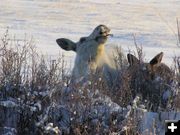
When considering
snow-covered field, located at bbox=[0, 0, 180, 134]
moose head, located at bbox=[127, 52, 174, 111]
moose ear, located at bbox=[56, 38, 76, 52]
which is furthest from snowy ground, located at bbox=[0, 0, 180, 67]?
moose head, located at bbox=[127, 52, 174, 111]

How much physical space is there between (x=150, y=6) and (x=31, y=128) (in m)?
18.2

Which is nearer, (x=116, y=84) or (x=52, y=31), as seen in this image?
(x=116, y=84)

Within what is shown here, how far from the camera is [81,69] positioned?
827 centimetres

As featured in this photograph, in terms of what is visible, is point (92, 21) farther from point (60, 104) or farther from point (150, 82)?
point (60, 104)

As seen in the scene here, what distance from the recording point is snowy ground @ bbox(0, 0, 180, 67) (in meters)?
15.6

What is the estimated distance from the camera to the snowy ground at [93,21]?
51.2ft

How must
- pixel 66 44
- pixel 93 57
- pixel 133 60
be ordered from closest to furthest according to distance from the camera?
1. pixel 133 60
2. pixel 93 57
3. pixel 66 44

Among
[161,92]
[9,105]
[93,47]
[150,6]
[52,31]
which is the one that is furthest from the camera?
[150,6]

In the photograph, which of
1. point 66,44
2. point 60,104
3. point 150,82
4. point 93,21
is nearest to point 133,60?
point 150,82

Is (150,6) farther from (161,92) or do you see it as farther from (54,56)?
(161,92)

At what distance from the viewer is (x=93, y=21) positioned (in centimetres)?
1952

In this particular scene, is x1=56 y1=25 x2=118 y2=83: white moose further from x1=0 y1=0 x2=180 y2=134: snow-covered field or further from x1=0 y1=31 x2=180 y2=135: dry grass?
x1=0 y1=0 x2=180 y2=134: snow-covered field

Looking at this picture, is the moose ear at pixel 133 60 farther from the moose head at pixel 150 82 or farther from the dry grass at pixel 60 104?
the dry grass at pixel 60 104

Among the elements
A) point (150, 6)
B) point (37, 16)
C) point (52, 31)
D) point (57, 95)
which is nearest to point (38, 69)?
point (57, 95)
